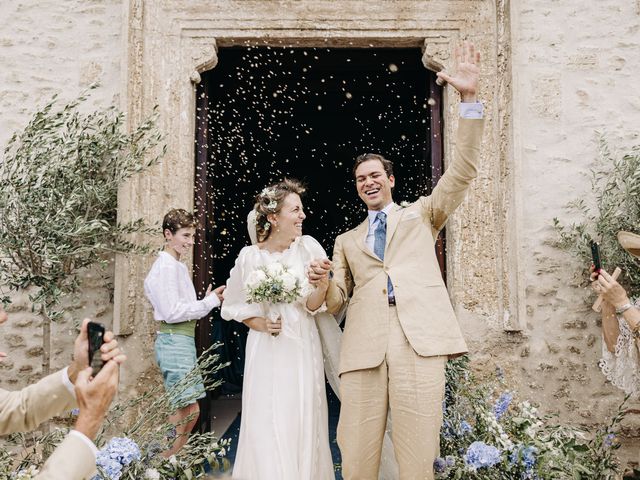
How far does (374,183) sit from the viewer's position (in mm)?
3674

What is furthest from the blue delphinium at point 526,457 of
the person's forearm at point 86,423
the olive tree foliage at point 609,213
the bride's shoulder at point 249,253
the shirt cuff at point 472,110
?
the person's forearm at point 86,423

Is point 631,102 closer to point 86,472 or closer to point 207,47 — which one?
point 207,47

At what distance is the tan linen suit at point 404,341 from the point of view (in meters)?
3.29

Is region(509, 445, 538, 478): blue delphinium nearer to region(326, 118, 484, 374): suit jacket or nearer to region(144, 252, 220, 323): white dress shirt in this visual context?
region(326, 118, 484, 374): suit jacket

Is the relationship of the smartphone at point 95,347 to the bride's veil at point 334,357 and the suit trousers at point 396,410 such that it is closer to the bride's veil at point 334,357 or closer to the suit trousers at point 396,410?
the suit trousers at point 396,410

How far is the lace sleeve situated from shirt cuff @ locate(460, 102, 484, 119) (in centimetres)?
148

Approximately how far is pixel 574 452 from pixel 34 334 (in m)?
3.98

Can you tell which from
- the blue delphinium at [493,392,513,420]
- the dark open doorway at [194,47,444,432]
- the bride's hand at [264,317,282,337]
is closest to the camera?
the blue delphinium at [493,392,513,420]

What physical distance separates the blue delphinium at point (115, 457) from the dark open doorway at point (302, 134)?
248 centimetres

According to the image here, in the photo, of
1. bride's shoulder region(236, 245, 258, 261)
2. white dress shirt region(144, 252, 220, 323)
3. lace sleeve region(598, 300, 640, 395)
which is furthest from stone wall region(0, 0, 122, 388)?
lace sleeve region(598, 300, 640, 395)

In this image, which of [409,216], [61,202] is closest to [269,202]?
[409,216]

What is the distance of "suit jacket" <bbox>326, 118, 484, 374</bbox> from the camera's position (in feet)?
11.0

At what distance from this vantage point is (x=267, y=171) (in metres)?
10.6

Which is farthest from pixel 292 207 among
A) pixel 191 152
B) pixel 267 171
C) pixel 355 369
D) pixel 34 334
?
pixel 267 171
